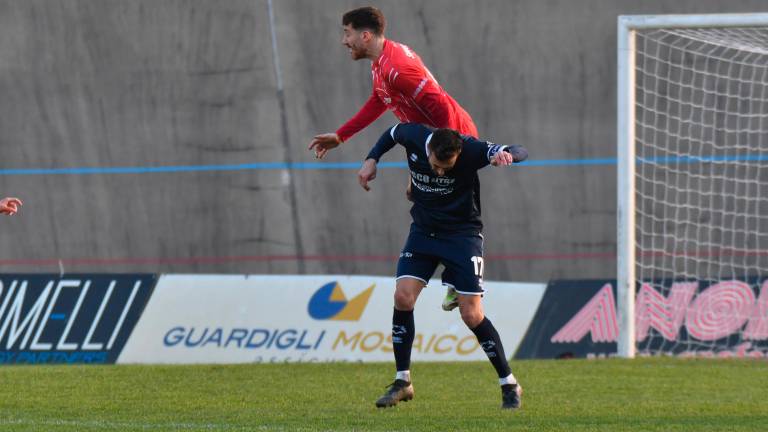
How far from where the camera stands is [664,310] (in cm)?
1230

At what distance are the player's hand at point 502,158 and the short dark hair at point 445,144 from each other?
8.5 inches

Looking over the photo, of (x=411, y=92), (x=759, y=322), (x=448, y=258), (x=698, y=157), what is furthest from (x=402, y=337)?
(x=698, y=157)

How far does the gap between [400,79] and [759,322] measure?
18.8ft

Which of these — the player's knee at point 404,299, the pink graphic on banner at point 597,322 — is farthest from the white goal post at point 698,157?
the player's knee at point 404,299

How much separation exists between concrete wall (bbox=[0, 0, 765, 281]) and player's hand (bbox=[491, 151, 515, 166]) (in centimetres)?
674

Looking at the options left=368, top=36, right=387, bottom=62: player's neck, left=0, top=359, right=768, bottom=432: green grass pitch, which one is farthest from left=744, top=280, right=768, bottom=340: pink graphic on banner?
left=368, top=36, right=387, bottom=62: player's neck

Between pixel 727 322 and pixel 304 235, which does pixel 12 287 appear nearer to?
pixel 304 235

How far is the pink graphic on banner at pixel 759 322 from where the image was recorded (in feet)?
40.0

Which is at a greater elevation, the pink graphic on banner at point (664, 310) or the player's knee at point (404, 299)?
the player's knee at point (404, 299)

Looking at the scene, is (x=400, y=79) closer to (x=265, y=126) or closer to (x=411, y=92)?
(x=411, y=92)

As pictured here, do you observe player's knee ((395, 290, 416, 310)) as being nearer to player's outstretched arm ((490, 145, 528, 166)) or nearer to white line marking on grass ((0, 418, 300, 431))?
player's outstretched arm ((490, 145, 528, 166))

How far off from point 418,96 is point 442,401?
77.5 inches

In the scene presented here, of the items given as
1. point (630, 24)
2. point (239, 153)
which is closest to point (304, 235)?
point (239, 153)

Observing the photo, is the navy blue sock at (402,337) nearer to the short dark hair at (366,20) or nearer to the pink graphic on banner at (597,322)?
A: the short dark hair at (366,20)
